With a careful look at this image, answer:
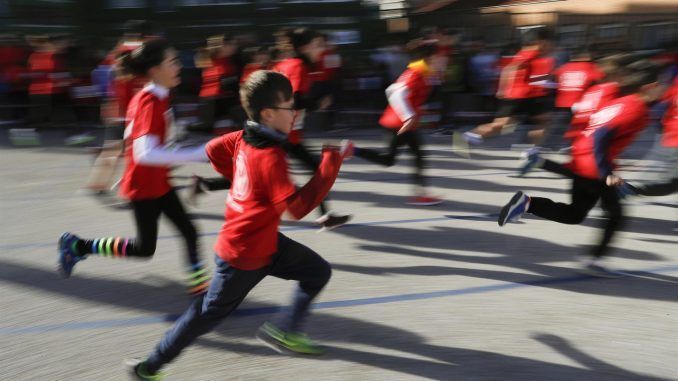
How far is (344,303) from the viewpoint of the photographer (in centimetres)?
389

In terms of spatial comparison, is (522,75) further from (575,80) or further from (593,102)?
(593,102)

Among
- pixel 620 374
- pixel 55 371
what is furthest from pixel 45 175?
pixel 620 374

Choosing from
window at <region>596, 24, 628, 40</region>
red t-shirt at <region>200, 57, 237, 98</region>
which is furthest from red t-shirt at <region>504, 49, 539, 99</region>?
window at <region>596, 24, 628, 40</region>

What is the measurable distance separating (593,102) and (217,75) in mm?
5249

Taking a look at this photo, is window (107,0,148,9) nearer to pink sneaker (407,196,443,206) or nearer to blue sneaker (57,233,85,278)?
pink sneaker (407,196,443,206)

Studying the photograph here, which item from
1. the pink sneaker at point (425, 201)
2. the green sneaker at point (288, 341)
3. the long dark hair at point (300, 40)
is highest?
the long dark hair at point (300, 40)

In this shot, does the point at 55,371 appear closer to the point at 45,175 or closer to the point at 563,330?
the point at 563,330

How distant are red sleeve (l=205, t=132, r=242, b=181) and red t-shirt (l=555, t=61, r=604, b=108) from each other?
518 cm

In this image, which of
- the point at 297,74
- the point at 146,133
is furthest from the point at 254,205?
the point at 297,74

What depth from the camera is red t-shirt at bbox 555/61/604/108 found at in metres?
7.00

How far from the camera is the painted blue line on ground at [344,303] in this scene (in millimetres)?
3582

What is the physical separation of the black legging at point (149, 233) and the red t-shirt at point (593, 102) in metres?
2.98

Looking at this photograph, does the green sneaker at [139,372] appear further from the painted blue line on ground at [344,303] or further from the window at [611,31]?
the window at [611,31]

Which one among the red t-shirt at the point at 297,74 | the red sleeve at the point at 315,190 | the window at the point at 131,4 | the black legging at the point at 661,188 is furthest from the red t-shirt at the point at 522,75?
the window at the point at 131,4
